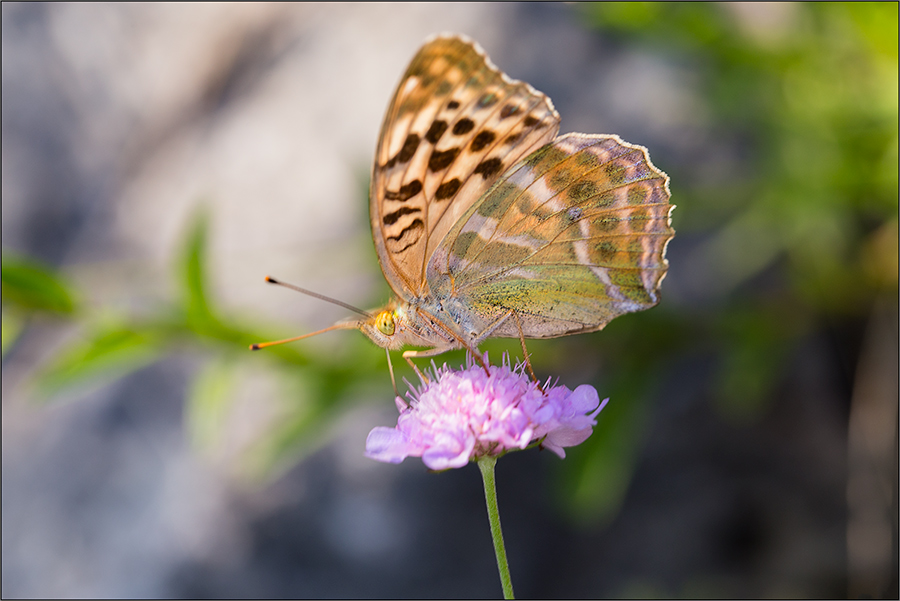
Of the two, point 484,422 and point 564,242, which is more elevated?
point 564,242

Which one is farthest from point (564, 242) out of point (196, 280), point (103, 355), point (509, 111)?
point (103, 355)

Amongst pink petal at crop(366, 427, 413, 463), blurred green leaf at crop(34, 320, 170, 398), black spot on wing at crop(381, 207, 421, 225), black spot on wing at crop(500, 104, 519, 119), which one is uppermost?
black spot on wing at crop(500, 104, 519, 119)

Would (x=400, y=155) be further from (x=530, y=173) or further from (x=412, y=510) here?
(x=412, y=510)

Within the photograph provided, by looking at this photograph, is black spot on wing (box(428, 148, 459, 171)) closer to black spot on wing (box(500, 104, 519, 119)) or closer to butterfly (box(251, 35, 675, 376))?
butterfly (box(251, 35, 675, 376))

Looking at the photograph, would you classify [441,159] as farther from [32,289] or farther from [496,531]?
[32,289]

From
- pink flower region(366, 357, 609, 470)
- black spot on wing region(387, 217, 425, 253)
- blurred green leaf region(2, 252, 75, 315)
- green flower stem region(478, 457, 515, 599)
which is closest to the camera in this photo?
green flower stem region(478, 457, 515, 599)

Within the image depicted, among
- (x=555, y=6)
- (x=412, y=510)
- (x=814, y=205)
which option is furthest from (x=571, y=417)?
(x=555, y=6)

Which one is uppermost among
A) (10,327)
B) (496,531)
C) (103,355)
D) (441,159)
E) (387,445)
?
(441,159)

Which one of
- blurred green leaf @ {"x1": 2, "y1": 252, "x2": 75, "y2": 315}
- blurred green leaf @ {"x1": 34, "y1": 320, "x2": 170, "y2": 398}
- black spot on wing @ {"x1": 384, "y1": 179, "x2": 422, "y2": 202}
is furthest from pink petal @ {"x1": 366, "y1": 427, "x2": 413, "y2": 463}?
blurred green leaf @ {"x1": 2, "y1": 252, "x2": 75, "y2": 315}
